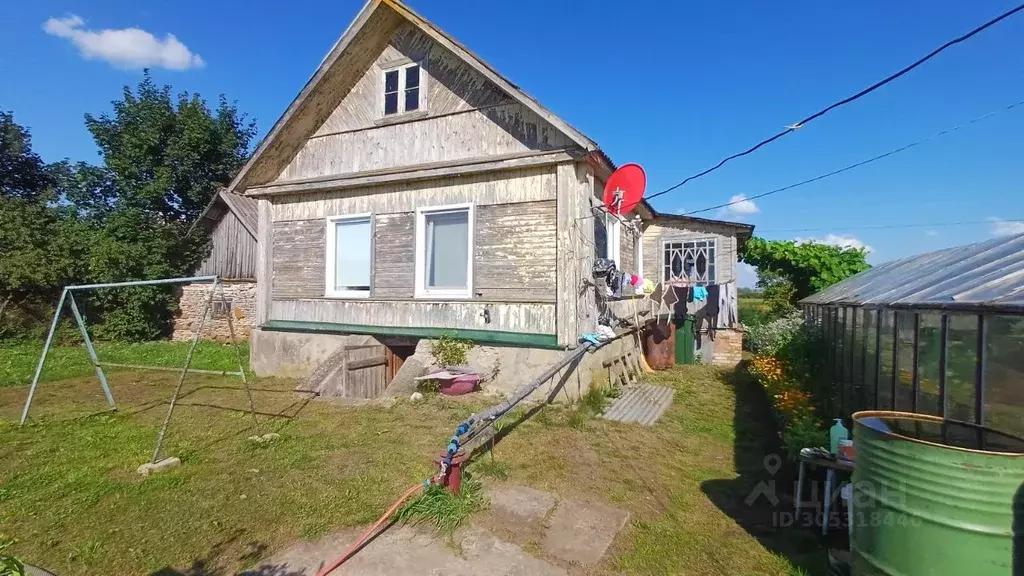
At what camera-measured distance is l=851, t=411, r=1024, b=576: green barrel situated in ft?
8.04

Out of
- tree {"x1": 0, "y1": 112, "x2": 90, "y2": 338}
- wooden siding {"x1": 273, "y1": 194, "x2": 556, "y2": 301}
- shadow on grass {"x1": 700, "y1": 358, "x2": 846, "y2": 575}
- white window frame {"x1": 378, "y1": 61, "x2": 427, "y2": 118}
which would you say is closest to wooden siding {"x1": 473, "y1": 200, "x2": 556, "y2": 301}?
wooden siding {"x1": 273, "y1": 194, "x2": 556, "y2": 301}

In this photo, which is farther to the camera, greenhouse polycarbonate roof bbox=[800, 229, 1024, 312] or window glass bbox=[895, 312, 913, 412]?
window glass bbox=[895, 312, 913, 412]

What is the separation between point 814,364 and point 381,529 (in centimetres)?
732

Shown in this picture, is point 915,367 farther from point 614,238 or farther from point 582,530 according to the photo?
point 614,238

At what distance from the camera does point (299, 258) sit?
10188 mm

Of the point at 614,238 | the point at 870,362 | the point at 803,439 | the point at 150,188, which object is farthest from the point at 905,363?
the point at 150,188

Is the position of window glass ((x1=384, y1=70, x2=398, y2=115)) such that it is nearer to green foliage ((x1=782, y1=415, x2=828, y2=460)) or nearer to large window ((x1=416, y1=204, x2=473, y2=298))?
large window ((x1=416, y1=204, x2=473, y2=298))

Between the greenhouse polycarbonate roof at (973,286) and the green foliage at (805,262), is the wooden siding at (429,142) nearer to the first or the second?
the greenhouse polycarbonate roof at (973,286)

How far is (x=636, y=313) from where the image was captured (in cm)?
1080

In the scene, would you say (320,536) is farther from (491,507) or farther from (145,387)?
(145,387)

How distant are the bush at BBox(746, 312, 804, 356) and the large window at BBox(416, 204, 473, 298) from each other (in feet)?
22.1

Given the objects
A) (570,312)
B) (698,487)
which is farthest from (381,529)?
(570,312)

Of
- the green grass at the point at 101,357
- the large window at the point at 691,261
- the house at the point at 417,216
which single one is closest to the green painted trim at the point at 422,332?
the house at the point at 417,216

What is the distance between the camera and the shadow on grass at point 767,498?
3.67m
